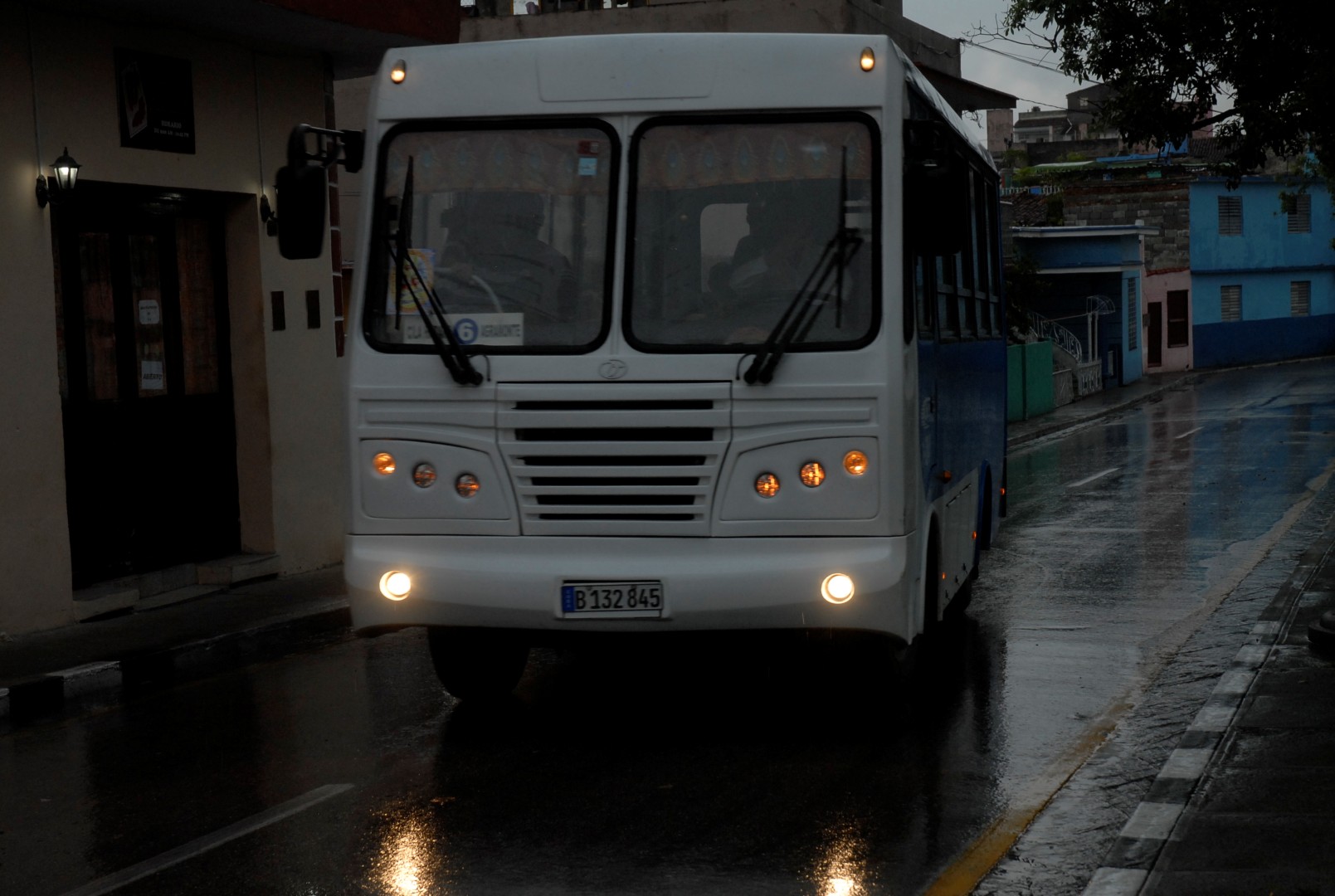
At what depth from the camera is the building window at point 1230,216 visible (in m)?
56.4

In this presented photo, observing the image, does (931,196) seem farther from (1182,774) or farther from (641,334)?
(1182,774)

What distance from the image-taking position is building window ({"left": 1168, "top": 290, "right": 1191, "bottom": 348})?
179ft

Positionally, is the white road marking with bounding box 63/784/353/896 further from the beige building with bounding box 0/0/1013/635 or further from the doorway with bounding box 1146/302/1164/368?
the doorway with bounding box 1146/302/1164/368

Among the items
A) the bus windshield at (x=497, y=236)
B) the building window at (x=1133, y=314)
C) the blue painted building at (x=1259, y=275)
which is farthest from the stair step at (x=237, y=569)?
the blue painted building at (x=1259, y=275)

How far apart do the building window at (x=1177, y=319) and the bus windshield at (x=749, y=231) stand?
49.8 metres

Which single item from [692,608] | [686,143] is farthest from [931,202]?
[692,608]

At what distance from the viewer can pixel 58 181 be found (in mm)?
10883

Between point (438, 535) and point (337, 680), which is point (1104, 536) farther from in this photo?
point (438, 535)

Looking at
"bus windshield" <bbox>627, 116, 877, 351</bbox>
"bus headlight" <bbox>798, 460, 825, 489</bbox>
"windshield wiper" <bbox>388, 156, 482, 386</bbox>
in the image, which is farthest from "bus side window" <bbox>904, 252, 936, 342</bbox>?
"windshield wiper" <bbox>388, 156, 482, 386</bbox>

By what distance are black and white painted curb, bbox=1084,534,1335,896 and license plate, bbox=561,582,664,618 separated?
202 centimetres

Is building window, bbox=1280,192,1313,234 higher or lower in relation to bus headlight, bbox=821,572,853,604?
higher

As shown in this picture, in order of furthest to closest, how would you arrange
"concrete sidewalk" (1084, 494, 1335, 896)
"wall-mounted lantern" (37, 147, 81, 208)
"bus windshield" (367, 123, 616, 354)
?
"wall-mounted lantern" (37, 147, 81, 208) → "bus windshield" (367, 123, 616, 354) → "concrete sidewalk" (1084, 494, 1335, 896)

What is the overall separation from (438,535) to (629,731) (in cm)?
124

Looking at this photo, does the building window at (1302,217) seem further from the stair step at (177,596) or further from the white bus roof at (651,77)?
the white bus roof at (651,77)
